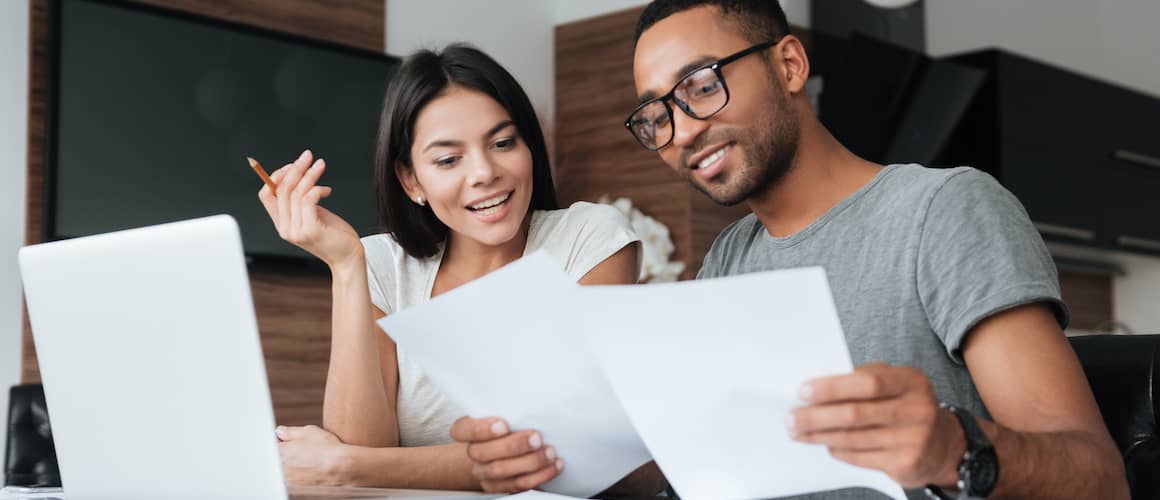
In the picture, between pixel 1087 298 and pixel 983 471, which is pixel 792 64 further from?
pixel 1087 298

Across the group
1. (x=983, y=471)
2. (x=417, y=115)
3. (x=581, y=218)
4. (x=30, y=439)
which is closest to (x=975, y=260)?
(x=983, y=471)

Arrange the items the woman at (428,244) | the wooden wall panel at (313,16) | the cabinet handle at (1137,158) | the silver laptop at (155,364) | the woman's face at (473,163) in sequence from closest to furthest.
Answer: the silver laptop at (155,364), the woman at (428,244), the woman's face at (473,163), the wooden wall panel at (313,16), the cabinet handle at (1137,158)

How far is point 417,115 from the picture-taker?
165cm

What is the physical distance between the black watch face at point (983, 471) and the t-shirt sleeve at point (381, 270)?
1003 mm

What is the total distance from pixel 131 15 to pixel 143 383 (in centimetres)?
240

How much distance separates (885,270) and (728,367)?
413 mm

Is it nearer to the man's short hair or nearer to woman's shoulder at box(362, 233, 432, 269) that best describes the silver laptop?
the man's short hair

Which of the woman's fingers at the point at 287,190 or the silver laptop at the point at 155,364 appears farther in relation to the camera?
the woman's fingers at the point at 287,190

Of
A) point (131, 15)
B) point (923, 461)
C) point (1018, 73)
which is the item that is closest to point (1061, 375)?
point (923, 461)

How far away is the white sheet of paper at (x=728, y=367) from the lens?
0.74 m

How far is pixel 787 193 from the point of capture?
50.5 inches

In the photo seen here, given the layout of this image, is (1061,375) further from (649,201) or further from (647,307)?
(649,201)

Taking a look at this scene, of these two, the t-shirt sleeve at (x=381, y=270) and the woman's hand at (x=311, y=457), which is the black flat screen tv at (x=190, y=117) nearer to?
the t-shirt sleeve at (x=381, y=270)

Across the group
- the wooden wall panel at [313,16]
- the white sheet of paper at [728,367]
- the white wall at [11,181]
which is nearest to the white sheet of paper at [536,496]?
the white sheet of paper at [728,367]
